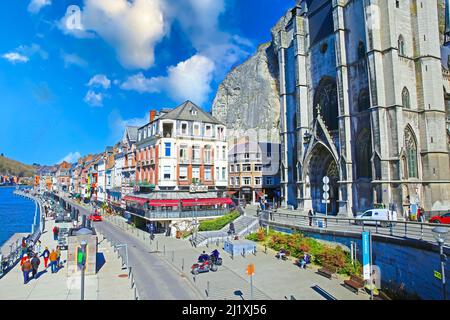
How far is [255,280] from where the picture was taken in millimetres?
19859

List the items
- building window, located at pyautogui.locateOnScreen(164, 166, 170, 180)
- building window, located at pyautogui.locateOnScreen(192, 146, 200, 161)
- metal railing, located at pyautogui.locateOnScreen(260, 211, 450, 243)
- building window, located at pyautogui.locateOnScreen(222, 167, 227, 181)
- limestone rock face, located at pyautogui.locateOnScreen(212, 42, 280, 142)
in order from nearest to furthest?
metal railing, located at pyautogui.locateOnScreen(260, 211, 450, 243)
building window, located at pyautogui.locateOnScreen(164, 166, 170, 180)
building window, located at pyautogui.locateOnScreen(192, 146, 200, 161)
building window, located at pyautogui.locateOnScreen(222, 167, 227, 181)
limestone rock face, located at pyautogui.locateOnScreen(212, 42, 280, 142)

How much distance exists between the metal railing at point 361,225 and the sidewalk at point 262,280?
12.6 ft

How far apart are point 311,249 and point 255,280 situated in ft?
20.9

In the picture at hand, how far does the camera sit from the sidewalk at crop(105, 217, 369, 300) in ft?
55.9

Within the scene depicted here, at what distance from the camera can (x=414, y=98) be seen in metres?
32.0

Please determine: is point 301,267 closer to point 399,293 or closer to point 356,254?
point 356,254

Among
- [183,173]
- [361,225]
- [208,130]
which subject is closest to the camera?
[361,225]

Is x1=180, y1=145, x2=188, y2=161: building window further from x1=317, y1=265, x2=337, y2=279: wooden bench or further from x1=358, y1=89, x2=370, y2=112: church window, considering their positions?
x1=317, y1=265, x2=337, y2=279: wooden bench

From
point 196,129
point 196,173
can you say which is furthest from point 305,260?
point 196,129

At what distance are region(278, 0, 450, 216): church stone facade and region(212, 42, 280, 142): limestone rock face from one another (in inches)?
2271

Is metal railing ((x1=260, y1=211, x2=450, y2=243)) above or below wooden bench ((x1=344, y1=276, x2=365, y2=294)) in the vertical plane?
above

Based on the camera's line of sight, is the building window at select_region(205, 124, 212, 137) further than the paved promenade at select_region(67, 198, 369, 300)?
Yes

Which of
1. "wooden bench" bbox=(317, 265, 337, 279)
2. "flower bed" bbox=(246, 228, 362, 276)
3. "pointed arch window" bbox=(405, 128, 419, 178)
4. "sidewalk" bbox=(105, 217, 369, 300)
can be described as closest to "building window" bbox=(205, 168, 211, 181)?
"flower bed" bbox=(246, 228, 362, 276)

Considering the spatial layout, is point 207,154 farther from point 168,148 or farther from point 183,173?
point 168,148
